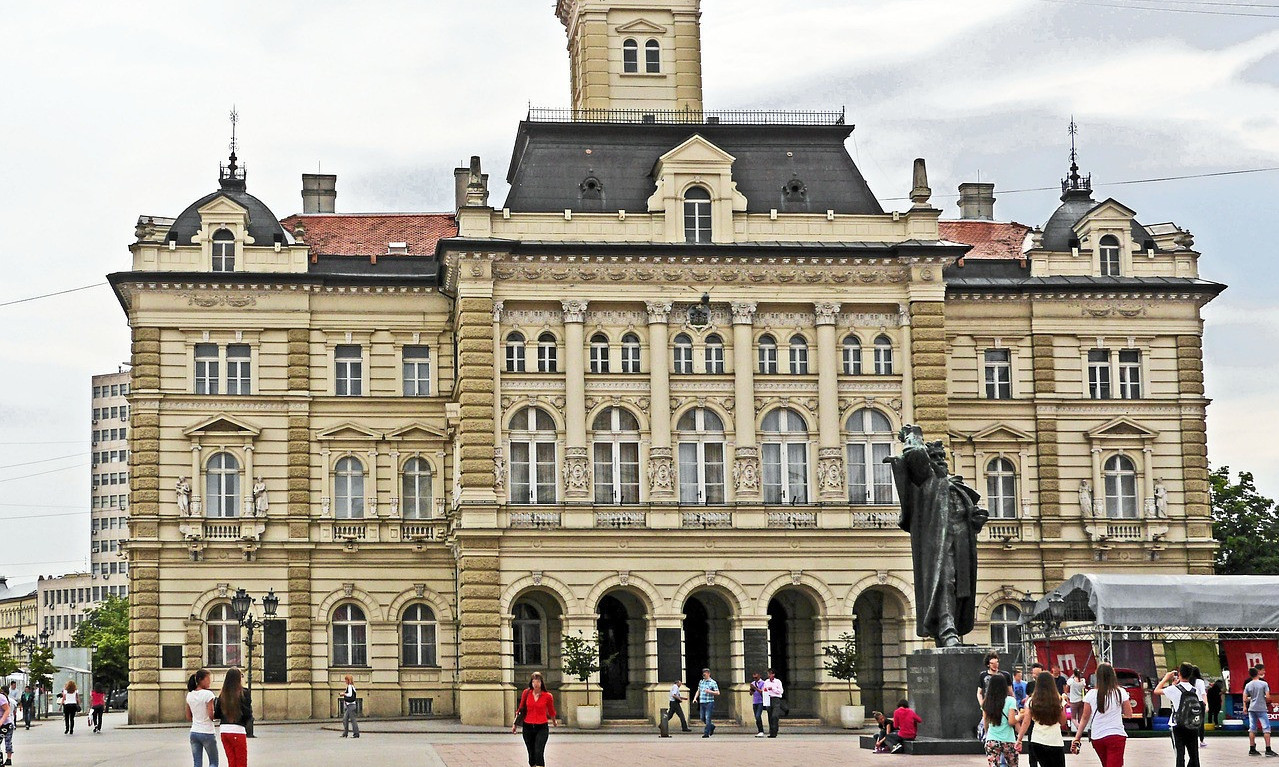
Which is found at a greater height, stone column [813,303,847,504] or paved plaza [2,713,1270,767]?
stone column [813,303,847,504]

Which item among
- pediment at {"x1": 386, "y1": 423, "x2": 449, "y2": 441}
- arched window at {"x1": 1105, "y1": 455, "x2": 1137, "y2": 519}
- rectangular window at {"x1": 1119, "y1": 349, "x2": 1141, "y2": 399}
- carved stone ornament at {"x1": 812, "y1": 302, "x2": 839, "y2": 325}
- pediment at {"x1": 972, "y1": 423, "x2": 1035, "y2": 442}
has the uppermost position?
carved stone ornament at {"x1": 812, "y1": 302, "x2": 839, "y2": 325}

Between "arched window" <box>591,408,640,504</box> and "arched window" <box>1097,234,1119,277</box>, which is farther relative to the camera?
"arched window" <box>1097,234,1119,277</box>

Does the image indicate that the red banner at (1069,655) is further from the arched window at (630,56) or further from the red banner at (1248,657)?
the arched window at (630,56)

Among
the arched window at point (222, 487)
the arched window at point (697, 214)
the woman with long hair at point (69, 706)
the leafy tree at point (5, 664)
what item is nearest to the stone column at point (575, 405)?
the arched window at point (697, 214)

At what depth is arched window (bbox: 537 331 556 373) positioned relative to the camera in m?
59.1

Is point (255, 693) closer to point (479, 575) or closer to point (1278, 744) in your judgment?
point (479, 575)

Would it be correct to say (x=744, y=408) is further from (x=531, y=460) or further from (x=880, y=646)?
(x=880, y=646)

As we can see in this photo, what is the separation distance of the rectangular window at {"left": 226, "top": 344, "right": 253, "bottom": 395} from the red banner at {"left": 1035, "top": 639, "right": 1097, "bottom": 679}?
27.8m

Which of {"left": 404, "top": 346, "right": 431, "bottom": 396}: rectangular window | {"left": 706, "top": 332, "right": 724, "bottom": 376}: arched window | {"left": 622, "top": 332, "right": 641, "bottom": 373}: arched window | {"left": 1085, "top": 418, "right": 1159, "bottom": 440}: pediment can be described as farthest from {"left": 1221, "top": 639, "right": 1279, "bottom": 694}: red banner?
{"left": 404, "top": 346, "right": 431, "bottom": 396}: rectangular window

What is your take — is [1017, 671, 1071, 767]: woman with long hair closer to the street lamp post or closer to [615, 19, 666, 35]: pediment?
the street lamp post

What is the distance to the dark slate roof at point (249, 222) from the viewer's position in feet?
205

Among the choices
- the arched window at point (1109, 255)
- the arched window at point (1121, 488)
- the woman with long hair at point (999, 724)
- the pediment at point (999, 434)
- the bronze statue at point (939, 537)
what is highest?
the arched window at point (1109, 255)

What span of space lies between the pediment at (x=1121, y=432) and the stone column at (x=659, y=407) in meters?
16.2

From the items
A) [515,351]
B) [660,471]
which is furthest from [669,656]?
[515,351]
